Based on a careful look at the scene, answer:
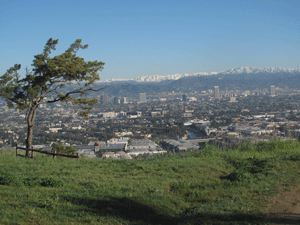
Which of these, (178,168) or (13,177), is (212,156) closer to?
(178,168)

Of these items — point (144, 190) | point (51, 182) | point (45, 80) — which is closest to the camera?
point (144, 190)

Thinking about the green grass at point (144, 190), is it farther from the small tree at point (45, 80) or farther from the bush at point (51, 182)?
the small tree at point (45, 80)

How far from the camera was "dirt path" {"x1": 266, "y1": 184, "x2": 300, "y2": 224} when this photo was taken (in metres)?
4.02

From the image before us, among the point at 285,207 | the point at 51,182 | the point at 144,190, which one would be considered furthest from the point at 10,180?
the point at 285,207

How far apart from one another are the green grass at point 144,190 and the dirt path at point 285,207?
0.52ft

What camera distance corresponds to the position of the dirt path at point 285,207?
402 cm

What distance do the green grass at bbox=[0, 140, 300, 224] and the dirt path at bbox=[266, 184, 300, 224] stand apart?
159 mm

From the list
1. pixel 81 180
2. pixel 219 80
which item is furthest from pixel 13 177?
pixel 219 80

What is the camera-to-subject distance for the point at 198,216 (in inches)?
167

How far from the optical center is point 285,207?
4.55 meters

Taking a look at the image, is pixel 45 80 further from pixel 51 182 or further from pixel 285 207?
pixel 285 207

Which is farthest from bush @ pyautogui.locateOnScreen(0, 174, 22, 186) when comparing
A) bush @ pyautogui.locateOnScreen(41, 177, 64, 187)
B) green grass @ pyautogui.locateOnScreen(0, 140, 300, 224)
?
bush @ pyautogui.locateOnScreen(41, 177, 64, 187)

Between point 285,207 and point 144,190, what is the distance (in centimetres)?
265

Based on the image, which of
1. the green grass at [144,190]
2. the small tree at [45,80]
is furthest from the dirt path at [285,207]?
the small tree at [45,80]
